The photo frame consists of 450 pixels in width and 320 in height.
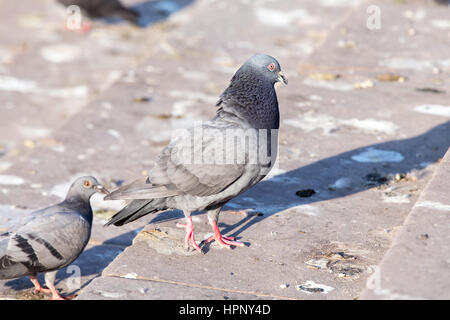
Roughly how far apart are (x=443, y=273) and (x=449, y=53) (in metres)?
4.84

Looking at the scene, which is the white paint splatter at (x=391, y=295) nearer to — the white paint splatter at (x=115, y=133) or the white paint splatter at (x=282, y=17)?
the white paint splatter at (x=115, y=133)

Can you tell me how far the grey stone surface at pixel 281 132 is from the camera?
431cm

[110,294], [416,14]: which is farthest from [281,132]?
[416,14]

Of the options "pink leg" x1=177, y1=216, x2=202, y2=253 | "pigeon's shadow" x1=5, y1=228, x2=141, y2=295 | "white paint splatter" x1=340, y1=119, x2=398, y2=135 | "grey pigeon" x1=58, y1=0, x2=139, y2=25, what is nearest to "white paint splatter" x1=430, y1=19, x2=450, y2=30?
"white paint splatter" x1=340, y1=119, x2=398, y2=135

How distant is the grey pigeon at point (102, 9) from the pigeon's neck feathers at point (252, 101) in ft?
20.7

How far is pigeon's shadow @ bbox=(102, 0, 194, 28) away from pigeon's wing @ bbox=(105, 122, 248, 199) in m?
6.62

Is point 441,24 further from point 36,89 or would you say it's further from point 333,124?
point 36,89

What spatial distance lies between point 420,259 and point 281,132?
9.34ft

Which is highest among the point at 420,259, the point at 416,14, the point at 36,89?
the point at 416,14

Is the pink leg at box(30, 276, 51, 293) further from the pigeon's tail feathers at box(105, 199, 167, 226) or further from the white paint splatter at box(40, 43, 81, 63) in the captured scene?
the white paint splatter at box(40, 43, 81, 63)

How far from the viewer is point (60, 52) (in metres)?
9.77

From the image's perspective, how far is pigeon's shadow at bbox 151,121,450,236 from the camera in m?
5.08

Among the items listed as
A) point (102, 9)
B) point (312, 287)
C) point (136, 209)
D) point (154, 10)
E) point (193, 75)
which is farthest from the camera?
point (154, 10)

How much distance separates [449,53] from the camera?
7.79 metres
